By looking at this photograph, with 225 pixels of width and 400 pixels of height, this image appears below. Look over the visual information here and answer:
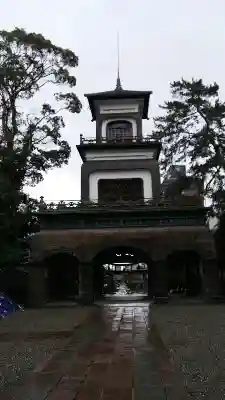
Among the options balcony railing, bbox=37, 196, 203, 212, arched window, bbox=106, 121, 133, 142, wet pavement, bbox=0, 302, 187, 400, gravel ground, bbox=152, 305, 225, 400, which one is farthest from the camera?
arched window, bbox=106, 121, 133, 142

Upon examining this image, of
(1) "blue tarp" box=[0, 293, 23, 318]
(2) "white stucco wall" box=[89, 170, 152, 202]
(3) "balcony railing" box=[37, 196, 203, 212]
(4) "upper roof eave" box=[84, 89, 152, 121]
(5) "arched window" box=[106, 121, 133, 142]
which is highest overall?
(4) "upper roof eave" box=[84, 89, 152, 121]

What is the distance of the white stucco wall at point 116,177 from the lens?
76.3ft

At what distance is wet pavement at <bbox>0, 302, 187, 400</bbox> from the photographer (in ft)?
17.8

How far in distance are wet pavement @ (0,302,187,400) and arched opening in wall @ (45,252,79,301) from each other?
12390 millimetres

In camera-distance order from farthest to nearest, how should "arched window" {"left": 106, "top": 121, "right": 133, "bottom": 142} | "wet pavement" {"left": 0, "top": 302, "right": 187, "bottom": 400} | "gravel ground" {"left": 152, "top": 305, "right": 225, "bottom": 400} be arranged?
"arched window" {"left": 106, "top": 121, "right": 133, "bottom": 142} < "gravel ground" {"left": 152, "top": 305, "right": 225, "bottom": 400} < "wet pavement" {"left": 0, "top": 302, "right": 187, "bottom": 400}

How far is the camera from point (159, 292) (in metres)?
20.3

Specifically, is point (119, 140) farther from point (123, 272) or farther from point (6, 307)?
point (123, 272)

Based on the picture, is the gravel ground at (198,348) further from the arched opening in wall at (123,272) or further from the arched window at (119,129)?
the arched window at (119,129)

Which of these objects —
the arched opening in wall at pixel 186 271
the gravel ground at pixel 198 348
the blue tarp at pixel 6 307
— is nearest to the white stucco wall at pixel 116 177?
the arched opening in wall at pixel 186 271

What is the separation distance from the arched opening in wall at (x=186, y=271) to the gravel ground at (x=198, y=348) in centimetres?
783

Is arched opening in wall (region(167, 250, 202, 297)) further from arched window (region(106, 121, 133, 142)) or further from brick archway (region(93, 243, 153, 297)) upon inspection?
arched window (region(106, 121, 133, 142))

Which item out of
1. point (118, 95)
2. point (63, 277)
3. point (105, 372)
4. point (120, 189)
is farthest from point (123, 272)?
point (105, 372)

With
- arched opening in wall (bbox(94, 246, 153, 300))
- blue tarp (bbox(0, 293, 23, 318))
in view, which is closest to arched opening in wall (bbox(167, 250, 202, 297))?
arched opening in wall (bbox(94, 246, 153, 300))

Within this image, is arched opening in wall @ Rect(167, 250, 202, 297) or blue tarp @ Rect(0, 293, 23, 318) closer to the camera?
blue tarp @ Rect(0, 293, 23, 318)
